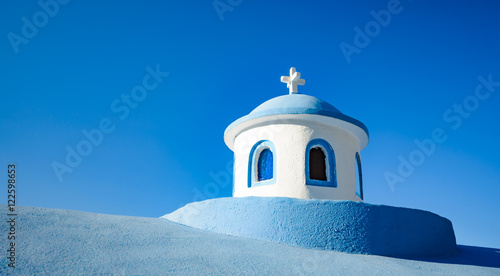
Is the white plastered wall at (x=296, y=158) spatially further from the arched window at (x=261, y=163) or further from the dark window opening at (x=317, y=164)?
the dark window opening at (x=317, y=164)

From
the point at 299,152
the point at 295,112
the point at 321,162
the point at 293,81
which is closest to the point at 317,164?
the point at 321,162

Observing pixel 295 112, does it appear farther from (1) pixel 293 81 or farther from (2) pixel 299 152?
(1) pixel 293 81

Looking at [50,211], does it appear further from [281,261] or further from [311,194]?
[311,194]

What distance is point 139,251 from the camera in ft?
14.7

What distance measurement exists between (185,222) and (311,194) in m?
2.87

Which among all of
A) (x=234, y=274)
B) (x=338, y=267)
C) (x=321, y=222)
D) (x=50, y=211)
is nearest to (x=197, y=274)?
(x=234, y=274)

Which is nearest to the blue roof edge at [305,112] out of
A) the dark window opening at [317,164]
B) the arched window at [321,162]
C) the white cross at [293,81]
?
the arched window at [321,162]

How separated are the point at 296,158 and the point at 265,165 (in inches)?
34.7

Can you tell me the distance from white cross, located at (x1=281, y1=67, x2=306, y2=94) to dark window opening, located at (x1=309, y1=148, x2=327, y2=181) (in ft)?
7.65

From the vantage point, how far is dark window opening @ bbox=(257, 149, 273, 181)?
840 cm

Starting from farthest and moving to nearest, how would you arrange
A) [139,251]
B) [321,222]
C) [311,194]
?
[311,194] < [321,222] < [139,251]

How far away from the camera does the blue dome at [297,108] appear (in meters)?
8.17

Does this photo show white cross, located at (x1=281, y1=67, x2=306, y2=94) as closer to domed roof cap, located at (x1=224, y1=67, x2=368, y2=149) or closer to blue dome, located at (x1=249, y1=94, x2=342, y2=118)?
domed roof cap, located at (x1=224, y1=67, x2=368, y2=149)

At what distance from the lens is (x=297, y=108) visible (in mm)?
8195
